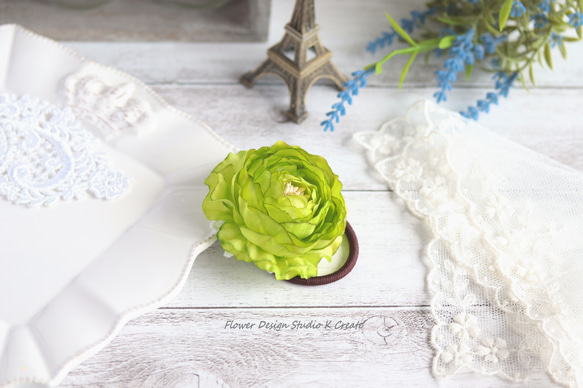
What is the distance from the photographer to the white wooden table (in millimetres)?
654

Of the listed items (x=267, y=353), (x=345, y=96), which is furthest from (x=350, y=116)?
(x=267, y=353)

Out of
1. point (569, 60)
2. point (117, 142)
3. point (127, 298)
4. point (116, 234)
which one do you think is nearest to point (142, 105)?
point (117, 142)

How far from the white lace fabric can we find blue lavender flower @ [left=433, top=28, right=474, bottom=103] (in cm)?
6

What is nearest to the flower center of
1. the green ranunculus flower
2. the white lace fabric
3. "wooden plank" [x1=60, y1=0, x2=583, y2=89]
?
the green ranunculus flower

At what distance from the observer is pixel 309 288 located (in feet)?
2.36

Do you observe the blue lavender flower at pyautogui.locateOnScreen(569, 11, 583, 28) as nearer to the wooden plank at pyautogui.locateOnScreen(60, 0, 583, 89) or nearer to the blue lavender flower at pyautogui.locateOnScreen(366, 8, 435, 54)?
the wooden plank at pyautogui.locateOnScreen(60, 0, 583, 89)

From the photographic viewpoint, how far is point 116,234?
0.73m

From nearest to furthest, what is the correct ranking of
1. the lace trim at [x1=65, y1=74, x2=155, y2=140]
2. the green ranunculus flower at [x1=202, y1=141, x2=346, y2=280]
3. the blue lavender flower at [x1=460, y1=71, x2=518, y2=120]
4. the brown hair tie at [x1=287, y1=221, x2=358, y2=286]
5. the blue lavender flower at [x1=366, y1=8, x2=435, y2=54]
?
the green ranunculus flower at [x1=202, y1=141, x2=346, y2=280], the brown hair tie at [x1=287, y1=221, x2=358, y2=286], the lace trim at [x1=65, y1=74, x2=155, y2=140], the blue lavender flower at [x1=460, y1=71, x2=518, y2=120], the blue lavender flower at [x1=366, y1=8, x2=435, y2=54]

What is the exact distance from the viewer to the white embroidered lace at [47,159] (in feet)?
2.45

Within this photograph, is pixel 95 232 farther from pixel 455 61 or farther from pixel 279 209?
pixel 455 61

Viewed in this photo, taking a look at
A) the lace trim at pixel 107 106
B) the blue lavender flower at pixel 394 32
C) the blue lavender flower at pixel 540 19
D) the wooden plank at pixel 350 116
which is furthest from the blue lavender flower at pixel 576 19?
the lace trim at pixel 107 106

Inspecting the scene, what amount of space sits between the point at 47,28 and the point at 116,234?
521 millimetres

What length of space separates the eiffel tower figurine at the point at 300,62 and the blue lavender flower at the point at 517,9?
1.04 ft

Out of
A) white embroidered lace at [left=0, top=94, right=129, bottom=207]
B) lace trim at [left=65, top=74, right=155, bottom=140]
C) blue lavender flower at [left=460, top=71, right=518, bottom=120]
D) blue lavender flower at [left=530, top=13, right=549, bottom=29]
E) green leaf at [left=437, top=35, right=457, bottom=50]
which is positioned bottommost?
white embroidered lace at [left=0, top=94, right=129, bottom=207]
